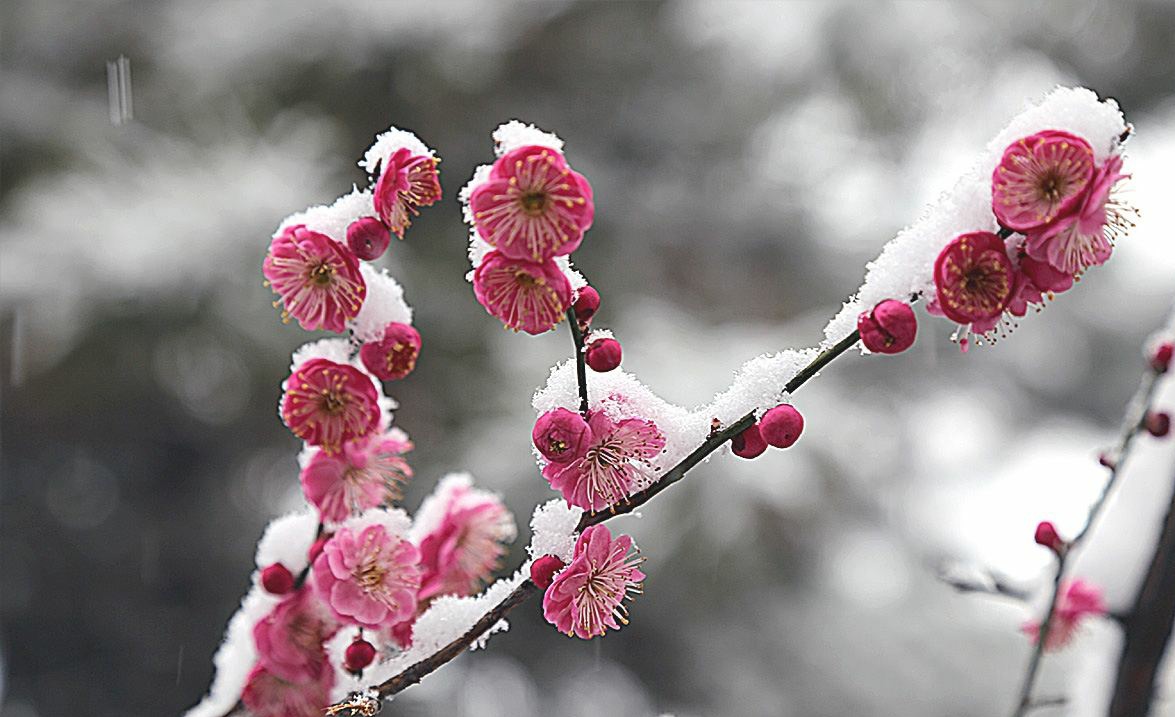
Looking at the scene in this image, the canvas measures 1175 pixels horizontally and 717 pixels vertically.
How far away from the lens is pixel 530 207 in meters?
0.18

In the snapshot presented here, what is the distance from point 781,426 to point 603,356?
4cm

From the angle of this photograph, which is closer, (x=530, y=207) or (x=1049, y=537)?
(x=530, y=207)

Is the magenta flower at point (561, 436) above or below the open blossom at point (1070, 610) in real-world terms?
below

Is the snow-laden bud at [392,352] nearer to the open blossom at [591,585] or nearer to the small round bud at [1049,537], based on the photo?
the open blossom at [591,585]

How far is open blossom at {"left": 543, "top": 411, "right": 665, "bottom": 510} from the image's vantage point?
0.64ft

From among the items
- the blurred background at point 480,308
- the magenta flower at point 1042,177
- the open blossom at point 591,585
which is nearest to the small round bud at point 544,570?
the open blossom at point 591,585

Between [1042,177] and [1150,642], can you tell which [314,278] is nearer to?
[1042,177]

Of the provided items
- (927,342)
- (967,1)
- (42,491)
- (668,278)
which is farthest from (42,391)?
Answer: (967,1)

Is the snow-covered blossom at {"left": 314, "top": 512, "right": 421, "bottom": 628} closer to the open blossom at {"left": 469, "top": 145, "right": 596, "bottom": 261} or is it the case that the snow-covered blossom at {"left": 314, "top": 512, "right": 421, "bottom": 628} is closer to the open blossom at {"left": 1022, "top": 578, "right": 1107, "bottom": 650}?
the open blossom at {"left": 469, "top": 145, "right": 596, "bottom": 261}

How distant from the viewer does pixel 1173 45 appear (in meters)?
1.90

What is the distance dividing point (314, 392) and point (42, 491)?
5.53 ft

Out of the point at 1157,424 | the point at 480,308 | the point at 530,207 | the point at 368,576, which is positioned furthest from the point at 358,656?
the point at 480,308

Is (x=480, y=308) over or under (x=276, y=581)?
over

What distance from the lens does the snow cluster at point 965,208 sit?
0.61 ft
